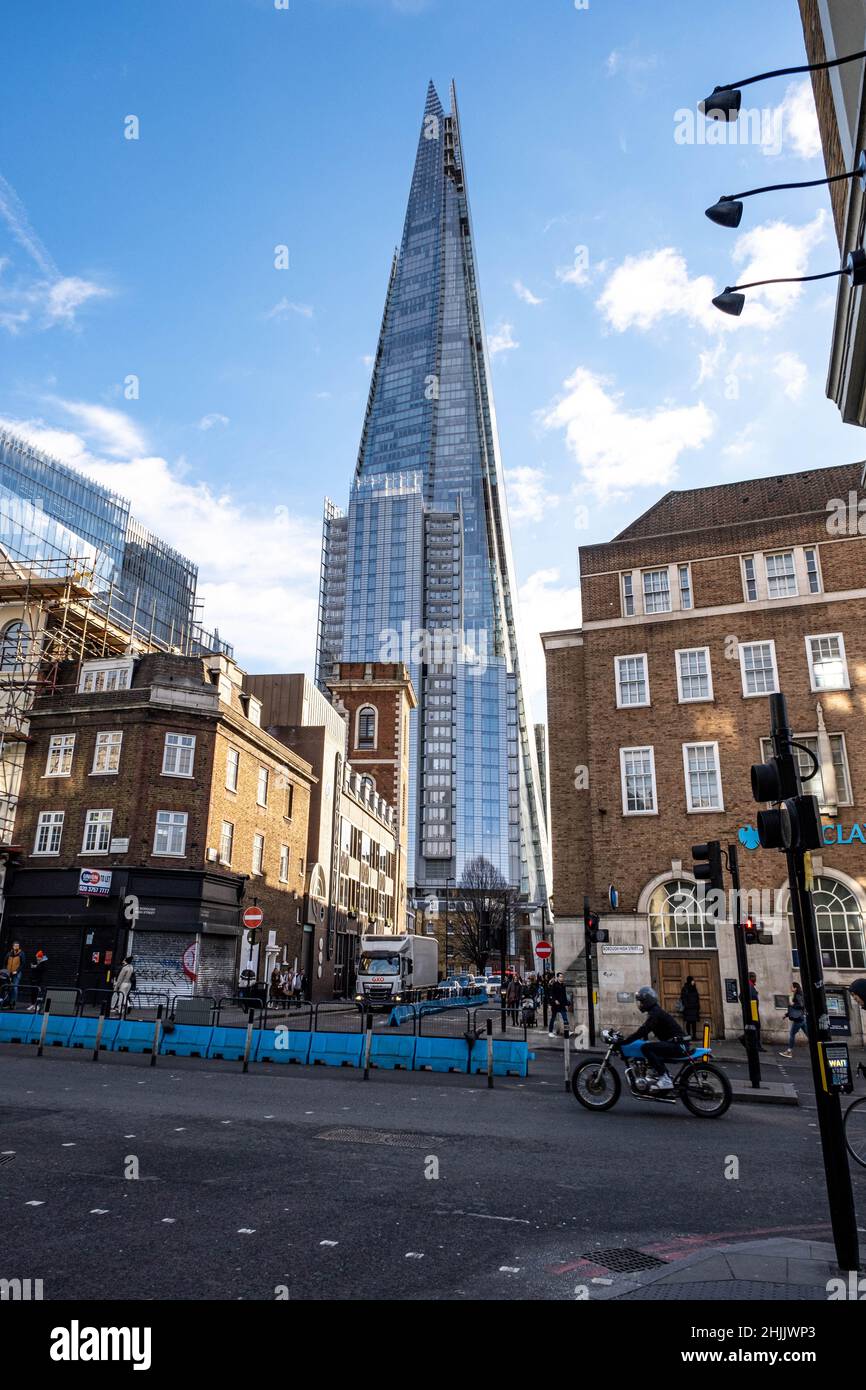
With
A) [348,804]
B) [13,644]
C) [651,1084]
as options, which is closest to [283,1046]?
[651,1084]

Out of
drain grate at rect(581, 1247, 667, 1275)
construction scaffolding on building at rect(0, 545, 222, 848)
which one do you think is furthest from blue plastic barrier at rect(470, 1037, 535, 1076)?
construction scaffolding on building at rect(0, 545, 222, 848)

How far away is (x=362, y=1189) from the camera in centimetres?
766

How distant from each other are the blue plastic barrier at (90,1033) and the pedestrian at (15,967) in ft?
19.9

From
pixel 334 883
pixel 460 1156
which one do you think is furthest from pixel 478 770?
pixel 460 1156

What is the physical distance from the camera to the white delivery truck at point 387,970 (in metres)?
38.5

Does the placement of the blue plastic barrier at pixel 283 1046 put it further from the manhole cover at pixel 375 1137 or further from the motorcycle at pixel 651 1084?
the manhole cover at pixel 375 1137

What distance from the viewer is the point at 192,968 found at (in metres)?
30.0

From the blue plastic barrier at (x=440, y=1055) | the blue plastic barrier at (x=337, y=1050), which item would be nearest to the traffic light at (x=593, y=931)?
the blue plastic barrier at (x=440, y=1055)

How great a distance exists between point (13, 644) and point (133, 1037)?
22840mm

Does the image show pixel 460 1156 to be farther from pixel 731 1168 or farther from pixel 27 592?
pixel 27 592

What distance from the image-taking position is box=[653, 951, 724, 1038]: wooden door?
87.7 feet

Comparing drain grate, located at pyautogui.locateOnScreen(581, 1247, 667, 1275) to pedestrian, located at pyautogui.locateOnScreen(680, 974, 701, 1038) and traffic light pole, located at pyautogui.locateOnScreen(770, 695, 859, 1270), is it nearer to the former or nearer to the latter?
traffic light pole, located at pyautogui.locateOnScreen(770, 695, 859, 1270)

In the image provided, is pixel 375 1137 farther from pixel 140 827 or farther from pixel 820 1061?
pixel 140 827
